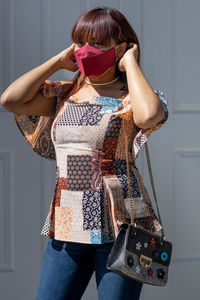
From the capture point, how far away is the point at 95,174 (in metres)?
1.59

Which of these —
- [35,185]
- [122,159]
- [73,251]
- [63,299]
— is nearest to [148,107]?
[122,159]

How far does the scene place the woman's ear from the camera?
1.66 metres

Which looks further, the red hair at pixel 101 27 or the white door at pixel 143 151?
the white door at pixel 143 151

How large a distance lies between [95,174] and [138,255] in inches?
10.4

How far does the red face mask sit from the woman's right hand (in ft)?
0.31

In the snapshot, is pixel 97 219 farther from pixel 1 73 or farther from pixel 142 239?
pixel 1 73

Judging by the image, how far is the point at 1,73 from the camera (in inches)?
92.4

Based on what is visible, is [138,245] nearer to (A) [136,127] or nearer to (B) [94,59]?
(A) [136,127]

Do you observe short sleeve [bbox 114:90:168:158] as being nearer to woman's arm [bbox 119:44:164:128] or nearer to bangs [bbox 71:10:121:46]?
woman's arm [bbox 119:44:164:128]

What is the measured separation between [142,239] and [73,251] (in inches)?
8.3

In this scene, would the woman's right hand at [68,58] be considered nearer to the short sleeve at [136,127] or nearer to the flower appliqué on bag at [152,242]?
the short sleeve at [136,127]

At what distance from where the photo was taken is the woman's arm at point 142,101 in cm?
155

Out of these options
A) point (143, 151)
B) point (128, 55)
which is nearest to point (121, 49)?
point (128, 55)

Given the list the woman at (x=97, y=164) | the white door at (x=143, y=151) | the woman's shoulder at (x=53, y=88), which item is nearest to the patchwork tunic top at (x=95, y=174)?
the woman at (x=97, y=164)
